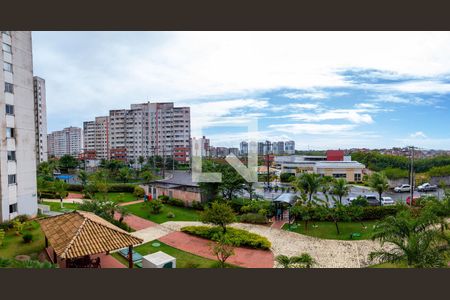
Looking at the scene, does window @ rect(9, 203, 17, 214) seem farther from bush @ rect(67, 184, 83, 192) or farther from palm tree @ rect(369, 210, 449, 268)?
palm tree @ rect(369, 210, 449, 268)

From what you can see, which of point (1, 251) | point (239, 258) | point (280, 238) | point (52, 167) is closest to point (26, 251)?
point (1, 251)

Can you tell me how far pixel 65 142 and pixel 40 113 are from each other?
39.5ft

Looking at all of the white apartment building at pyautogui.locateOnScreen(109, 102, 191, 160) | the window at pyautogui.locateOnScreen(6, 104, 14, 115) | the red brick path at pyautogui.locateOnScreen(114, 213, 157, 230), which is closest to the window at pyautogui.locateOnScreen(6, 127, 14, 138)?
the window at pyautogui.locateOnScreen(6, 104, 14, 115)

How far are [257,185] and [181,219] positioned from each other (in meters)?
3.48

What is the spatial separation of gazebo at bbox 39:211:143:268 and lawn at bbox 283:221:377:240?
216 inches

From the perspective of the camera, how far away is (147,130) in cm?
2291

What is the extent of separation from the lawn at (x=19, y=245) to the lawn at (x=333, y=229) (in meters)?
7.51

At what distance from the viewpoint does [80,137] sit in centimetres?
2255

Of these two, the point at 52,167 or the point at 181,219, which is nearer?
the point at 181,219

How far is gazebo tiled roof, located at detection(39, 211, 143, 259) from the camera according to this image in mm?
5234

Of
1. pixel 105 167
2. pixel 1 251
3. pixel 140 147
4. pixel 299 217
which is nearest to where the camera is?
pixel 1 251

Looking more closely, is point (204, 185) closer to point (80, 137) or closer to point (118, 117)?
point (118, 117)

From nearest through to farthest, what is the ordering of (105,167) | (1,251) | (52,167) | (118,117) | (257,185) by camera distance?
(1,251)
(257,185)
(52,167)
(105,167)
(118,117)

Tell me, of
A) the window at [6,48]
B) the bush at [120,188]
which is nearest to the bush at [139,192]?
the bush at [120,188]
